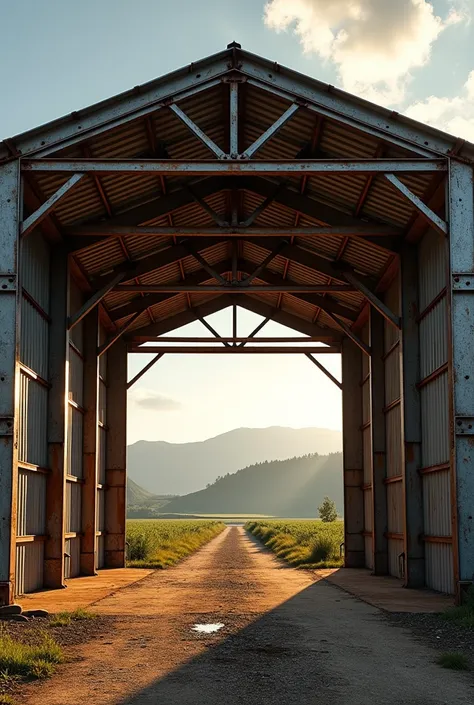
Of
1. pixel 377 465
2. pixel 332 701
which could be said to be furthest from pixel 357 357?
pixel 332 701

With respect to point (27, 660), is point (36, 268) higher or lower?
higher

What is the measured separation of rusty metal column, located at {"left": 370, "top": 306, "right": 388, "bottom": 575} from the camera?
2192 cm

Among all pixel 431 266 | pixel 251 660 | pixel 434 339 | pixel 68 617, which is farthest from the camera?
pixel 431 266

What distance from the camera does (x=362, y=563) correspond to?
25.3 meters

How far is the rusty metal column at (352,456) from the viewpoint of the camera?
25.5 m

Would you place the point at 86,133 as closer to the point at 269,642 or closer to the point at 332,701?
the point at 269,642

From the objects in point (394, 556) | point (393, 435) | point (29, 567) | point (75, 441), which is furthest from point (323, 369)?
point (29, 567)

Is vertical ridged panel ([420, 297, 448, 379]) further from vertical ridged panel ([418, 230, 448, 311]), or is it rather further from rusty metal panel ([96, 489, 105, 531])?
rusty metal panel ([96, 489, 105, 531])

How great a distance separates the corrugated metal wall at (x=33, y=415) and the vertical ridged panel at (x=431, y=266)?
7.42m

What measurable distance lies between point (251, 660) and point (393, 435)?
1309 centimetres

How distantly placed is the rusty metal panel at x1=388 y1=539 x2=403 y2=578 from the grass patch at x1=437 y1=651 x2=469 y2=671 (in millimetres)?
11549

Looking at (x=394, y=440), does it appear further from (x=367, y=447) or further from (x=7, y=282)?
(x=7, y=282)

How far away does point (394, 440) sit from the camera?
2125cm

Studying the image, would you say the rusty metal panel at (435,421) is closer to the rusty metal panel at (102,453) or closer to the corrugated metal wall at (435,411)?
the corrugated metal wall at (435,411)
